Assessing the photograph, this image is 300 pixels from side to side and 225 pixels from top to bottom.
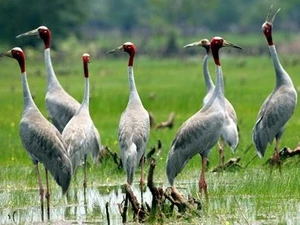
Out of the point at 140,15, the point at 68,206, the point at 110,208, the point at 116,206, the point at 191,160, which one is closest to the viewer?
the point at 110,208

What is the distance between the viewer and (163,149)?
16859 mm

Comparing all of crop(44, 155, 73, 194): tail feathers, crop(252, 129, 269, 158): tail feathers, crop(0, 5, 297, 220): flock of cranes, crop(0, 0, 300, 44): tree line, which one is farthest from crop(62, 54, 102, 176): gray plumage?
crop(0, 0, 300, 44): tree line

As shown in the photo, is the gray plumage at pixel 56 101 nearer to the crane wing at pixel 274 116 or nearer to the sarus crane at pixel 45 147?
the sarus crane at pixel 45 147

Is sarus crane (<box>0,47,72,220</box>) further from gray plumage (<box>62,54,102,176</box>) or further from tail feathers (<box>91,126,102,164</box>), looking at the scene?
tail feathers (<box>91,126,102,164</box>)

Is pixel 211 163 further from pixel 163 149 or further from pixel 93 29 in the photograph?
pixel 93 29

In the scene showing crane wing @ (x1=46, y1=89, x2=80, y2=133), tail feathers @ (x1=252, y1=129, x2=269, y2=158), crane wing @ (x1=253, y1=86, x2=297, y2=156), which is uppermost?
crane wing @ (x1=46, y1=89, x2=80, y2=133)

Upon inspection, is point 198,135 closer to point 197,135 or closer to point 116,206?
point 197,135

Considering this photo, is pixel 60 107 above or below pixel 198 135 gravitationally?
above

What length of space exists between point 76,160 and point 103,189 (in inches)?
33.3

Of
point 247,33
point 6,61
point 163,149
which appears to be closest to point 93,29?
point 247,33

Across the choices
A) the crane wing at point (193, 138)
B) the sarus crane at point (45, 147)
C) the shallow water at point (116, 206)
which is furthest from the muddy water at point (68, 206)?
the crane wing at point (193, 138)

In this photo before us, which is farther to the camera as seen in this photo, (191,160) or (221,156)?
(191,160)

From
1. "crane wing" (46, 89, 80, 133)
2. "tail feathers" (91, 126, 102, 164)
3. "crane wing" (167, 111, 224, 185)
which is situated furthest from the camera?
"crane wing" (46, 89, 80, 133)

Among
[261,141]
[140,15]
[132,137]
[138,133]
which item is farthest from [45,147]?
[140,15]
